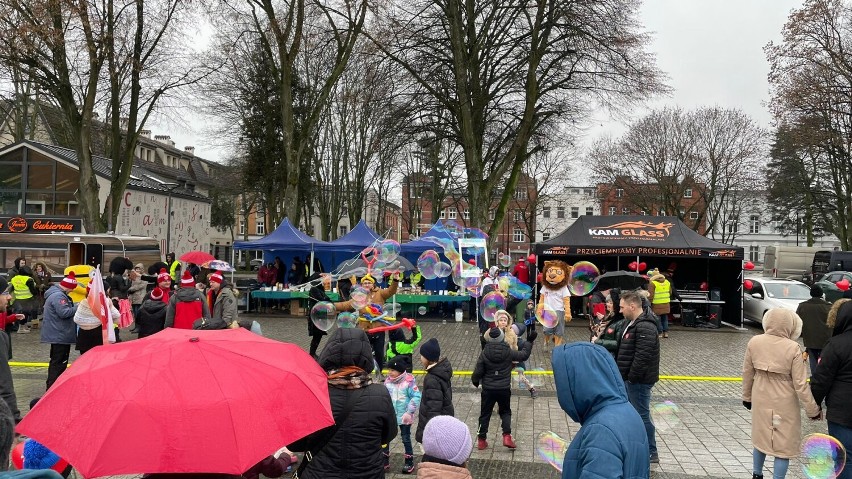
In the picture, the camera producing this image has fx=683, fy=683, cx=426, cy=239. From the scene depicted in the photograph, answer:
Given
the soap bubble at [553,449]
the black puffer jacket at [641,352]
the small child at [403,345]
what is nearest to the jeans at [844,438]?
the black puffer jacket at [641,352]

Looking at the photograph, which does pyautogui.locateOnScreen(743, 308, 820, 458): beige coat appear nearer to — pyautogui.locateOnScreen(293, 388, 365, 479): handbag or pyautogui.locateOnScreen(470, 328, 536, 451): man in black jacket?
pyautogui.locateOnScreen(470, 328, 536, 451): man in black jacket

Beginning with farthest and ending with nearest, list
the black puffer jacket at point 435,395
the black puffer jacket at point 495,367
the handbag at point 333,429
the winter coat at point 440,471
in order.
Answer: the black puffer jacket at point 495,367 < the black puffer jacket at point 435,395 < the handbag at point 333,429 < the winter coat at point 440,471

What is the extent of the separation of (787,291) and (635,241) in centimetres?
478

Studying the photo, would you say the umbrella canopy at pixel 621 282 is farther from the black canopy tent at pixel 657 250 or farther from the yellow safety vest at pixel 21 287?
the yellow safety vest at pixel 21 287

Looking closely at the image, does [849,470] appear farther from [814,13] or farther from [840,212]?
[840,212]

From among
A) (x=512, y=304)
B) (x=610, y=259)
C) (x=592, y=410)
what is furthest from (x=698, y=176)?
(x=592, y=410)

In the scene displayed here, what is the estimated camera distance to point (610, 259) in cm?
2158

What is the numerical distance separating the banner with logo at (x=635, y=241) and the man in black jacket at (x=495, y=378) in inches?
493

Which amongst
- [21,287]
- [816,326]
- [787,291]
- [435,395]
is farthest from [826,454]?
[21,287]

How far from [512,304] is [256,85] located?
28.6m

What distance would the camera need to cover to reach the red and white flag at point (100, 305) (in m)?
8.84

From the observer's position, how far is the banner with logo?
19.2m

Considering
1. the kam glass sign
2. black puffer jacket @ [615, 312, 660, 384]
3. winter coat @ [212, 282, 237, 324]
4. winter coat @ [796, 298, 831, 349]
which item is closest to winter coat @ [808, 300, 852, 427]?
black puffer jacket @ [615, 312, 660, 384]

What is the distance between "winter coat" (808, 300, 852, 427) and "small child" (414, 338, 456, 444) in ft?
10.5
